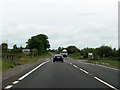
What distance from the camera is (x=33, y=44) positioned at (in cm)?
15250

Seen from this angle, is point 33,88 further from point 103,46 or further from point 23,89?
point 103,46

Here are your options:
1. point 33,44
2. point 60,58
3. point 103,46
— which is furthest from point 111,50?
point 60,58

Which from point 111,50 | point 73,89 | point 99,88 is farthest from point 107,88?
point 111,50

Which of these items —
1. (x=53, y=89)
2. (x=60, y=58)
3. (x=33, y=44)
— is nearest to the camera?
(x=53, y=89)

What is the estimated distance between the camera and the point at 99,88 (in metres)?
16.5

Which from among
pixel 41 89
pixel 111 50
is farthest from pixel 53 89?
pixel 111 50

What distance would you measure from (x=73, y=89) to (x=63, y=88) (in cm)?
55

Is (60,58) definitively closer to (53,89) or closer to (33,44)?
(53,89)

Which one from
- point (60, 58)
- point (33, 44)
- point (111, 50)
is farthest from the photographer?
point (33, 44)

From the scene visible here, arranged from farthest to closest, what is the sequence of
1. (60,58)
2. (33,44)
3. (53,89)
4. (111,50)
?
→ (33,44)
(111,50)
(60,58)
(53,89)

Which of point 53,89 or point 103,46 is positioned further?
point 103,46

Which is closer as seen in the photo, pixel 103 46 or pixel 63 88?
pixel 63 88

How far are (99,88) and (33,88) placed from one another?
8.61 feet

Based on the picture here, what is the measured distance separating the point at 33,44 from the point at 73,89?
449 ft
